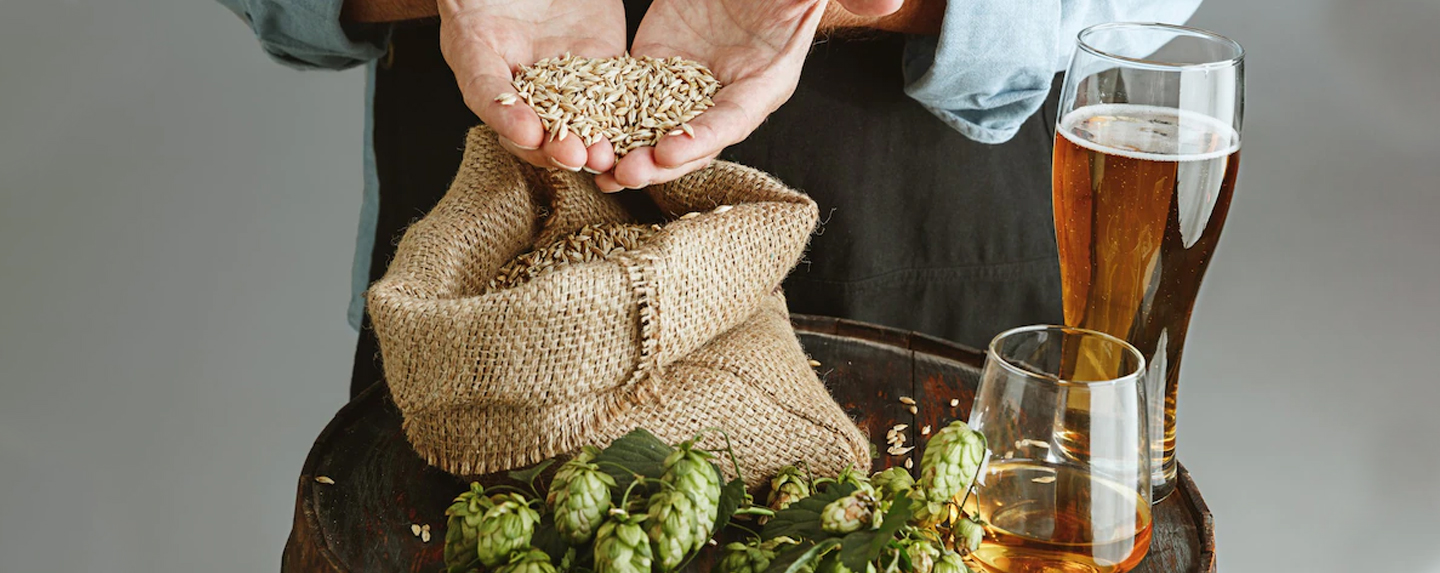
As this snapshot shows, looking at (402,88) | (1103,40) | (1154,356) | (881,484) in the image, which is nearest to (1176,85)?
(1103,40)

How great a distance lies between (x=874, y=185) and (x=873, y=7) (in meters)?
0.39

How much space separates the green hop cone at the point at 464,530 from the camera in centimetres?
75

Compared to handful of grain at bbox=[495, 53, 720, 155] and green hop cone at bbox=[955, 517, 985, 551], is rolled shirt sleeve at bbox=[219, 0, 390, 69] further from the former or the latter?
green hop cone at bbox=[955, 517, 985, 551]

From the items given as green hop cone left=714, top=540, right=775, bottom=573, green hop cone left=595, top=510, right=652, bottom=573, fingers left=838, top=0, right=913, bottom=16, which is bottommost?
green hop cone left=714, top=540, right=775, bottom=573

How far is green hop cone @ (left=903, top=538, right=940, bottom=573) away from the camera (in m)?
0.72

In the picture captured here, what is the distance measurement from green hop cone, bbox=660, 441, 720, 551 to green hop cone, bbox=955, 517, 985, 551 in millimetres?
169

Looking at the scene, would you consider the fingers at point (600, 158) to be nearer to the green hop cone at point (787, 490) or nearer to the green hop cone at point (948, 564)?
the green hop cone at point (787, 490)

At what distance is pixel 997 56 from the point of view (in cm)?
124

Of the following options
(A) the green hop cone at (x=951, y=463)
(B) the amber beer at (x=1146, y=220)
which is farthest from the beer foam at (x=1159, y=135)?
(A) the green hop cone at (x=951, y=463)

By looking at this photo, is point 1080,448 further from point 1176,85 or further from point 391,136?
point 391,136

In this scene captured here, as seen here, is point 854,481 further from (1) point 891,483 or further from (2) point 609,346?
(2) point 609,346

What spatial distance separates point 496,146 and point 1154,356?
615 millimetres

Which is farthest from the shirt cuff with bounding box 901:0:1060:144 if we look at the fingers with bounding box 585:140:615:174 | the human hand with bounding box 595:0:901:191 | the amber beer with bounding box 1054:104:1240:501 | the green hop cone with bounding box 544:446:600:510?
the green hop cone with bounding box 544:446:600:510

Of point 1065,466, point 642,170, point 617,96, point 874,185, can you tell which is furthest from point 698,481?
point 874,185
